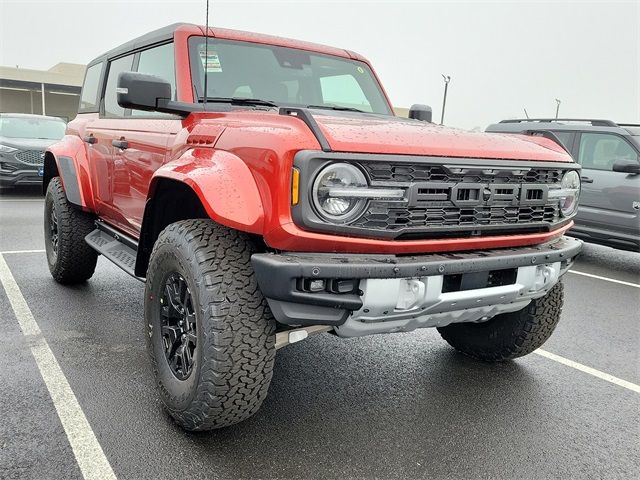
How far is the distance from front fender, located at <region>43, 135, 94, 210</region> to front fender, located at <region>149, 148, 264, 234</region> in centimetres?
219

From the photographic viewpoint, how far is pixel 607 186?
7234mm

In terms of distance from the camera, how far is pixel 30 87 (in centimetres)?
3262

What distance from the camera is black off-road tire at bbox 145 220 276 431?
2.31 metres

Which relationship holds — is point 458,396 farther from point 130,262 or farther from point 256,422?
point 130,262

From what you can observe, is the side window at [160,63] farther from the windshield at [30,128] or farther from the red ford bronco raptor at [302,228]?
the windshield at [30,128]

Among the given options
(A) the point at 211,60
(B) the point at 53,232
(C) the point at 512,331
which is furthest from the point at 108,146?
(C) the point at 512,331

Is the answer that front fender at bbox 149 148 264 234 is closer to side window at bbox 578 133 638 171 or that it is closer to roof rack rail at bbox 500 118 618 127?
side window at bbox 578 133 638 171

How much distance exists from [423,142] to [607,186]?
18.8ft

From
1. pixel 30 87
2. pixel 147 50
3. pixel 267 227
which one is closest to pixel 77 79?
pixel 30 87

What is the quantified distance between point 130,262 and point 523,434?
2.50 metres

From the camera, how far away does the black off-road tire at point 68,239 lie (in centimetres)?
466

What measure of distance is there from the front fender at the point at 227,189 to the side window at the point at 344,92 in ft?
4.80

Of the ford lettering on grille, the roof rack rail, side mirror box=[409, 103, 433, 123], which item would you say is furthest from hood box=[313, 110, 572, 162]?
the roof rack rail

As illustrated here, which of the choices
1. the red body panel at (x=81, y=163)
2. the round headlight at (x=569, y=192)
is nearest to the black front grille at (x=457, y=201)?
the round headlight at (x=569, y=192)
